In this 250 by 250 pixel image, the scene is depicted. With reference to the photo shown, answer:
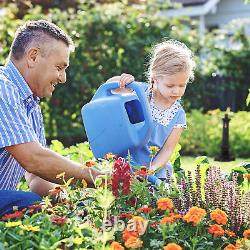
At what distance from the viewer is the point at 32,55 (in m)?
3.25

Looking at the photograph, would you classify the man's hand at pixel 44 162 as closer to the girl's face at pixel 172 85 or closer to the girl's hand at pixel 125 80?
the girl's hand at pixel 125 80

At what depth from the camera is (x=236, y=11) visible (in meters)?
19.3

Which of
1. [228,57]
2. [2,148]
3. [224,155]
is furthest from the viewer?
[228,57]

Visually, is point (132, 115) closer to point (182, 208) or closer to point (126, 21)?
point (182, 208)

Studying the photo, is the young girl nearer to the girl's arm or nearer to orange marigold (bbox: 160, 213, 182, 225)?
the girl's arm

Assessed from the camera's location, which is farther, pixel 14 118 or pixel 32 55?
pixel 32 55

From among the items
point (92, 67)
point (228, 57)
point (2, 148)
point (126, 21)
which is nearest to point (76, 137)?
point (92, 67)

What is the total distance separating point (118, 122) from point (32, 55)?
62cm

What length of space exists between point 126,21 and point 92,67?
783 millimetres

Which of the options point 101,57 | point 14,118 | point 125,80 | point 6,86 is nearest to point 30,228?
point 14,118

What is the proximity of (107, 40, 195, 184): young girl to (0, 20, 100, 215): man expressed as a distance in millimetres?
537

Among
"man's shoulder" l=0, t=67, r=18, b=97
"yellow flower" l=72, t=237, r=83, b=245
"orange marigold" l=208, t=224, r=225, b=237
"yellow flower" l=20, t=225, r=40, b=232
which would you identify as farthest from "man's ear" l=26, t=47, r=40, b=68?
"orange marigold" l=208, t=224, r=225, b=237

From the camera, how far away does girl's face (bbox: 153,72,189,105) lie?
3.90 m

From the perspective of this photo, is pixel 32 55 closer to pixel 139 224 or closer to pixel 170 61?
pixel 170 61
